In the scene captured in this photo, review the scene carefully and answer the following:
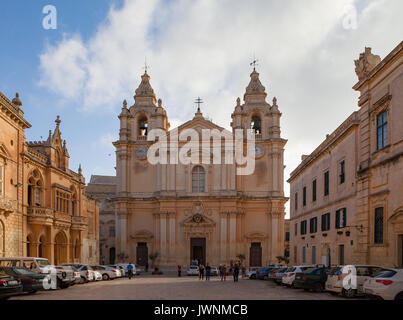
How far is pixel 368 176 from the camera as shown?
21.9 meters

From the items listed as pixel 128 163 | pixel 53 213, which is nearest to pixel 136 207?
pixel 128 163

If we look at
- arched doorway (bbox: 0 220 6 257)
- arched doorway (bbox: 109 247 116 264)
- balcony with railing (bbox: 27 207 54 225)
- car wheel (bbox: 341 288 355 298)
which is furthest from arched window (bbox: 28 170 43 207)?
arched doorway (bbox: 109 247 116 264)

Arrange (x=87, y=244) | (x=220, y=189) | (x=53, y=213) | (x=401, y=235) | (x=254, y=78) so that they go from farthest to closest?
(x=254, y=78)
(x=220, y=189)
(x=87, y=244)
(x=53, y=213)
(x=401, y=235)

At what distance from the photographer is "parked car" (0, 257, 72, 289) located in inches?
825

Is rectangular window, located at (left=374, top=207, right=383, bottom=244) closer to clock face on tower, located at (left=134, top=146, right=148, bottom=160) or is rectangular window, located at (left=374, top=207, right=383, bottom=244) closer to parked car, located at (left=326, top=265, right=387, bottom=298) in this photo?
parked car, located at (left=326, top=265, right=387, bottom=298)

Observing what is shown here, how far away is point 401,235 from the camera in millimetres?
18938

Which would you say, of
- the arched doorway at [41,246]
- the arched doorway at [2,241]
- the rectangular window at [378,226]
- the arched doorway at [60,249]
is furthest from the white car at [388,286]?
the arched doorway at [60,249]

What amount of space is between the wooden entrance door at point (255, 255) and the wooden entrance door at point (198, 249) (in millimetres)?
4777

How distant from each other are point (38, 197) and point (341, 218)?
20.4 metres

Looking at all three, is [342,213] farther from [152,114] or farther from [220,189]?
[152,114]

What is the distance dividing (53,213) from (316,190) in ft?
61.1

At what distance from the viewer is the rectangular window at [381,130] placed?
815 inches

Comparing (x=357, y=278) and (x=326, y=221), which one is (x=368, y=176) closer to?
(x=357, y=278)

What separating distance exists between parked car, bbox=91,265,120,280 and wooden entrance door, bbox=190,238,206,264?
15.7m
